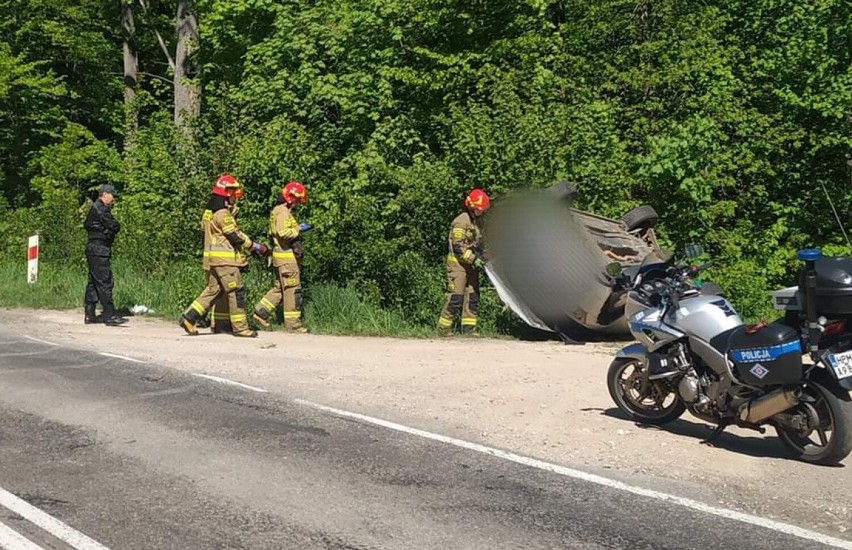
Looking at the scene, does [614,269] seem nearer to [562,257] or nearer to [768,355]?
[768,355]

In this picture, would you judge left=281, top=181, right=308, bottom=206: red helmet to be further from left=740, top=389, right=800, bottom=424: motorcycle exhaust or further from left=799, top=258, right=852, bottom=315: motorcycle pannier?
left=799, top=258, right=852, bottom=315: motorcycle pannier

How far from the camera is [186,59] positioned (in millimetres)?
23328

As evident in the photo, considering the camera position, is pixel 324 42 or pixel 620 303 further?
pixel 324 42

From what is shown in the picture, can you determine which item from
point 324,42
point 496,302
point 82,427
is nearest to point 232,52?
point 324,42

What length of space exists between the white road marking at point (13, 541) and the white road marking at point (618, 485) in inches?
115

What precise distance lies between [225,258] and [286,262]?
3.06ft

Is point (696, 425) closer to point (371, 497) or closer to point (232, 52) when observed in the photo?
point (371, 497)

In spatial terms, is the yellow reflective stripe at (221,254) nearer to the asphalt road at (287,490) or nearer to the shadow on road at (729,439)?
the asphalt road at (287,490)

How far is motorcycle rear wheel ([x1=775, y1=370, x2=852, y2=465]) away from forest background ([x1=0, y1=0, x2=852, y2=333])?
6243 mm

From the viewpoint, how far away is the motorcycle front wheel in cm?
675

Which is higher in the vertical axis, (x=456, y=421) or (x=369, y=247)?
(x=369, y=247)

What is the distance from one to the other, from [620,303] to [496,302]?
206 centimetres

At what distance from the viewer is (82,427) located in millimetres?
6781

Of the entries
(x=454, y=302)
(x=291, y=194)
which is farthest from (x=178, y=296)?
(x=454, y=302)
